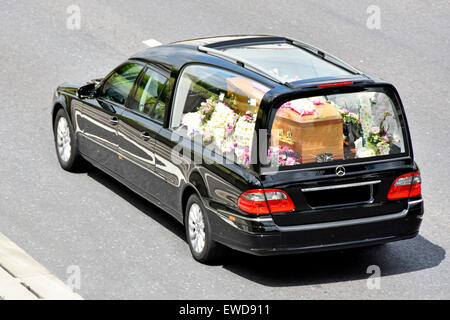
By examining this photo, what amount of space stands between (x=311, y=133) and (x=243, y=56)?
49.4 inches

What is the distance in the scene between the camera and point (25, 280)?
8016 mm

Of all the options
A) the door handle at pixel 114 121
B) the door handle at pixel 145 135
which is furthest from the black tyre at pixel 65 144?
the door handle at pixel 145 135

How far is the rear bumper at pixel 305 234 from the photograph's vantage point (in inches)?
302

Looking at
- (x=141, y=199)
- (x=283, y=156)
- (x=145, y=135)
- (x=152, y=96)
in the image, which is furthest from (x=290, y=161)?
(x=141, y=199)

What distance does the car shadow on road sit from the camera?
816cm

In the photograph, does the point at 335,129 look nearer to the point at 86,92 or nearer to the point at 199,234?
the point at 199,234

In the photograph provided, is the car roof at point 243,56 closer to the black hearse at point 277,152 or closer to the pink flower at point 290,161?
the black hearse at point 277,152

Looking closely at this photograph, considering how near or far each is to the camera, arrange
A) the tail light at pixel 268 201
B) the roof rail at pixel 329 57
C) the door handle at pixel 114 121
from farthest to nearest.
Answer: the door handle at pixel 114 121 < the roof rail at pixel 329 57 < the tail light at pixel 268 201

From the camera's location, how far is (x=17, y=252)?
861cm

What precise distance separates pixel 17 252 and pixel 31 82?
212 inches

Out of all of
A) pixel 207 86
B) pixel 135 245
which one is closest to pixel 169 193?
pixel 135 245

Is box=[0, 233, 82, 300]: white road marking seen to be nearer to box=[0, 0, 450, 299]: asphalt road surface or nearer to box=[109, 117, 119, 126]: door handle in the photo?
box=[0, 0, 450, 299]: asphalt road surface

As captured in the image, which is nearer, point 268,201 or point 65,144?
point 268,201

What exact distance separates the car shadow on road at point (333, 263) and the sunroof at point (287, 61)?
1.67 metres
